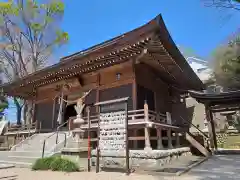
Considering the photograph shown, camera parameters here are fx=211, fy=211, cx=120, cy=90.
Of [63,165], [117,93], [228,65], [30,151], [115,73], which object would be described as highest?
[228,65]

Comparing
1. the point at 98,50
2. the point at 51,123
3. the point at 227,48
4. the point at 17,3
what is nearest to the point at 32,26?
the point at 17,3

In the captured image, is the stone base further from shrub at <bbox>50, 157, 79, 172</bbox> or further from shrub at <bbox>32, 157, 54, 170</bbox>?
shrub at <bbox>32, 157, 54, 170</bbox>

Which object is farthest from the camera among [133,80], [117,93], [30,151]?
[117,93]

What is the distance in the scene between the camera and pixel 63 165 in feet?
23.4

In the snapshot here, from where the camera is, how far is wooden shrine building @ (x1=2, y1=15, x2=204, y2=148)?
8414 millimetres

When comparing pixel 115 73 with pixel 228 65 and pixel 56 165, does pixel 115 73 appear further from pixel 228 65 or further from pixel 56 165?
pixel 228 65

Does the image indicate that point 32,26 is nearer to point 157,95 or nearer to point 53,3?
point 53,3

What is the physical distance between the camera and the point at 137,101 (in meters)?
9.95

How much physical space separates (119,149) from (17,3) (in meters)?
20.3

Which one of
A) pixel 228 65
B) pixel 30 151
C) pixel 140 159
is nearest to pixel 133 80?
pixel 140 159

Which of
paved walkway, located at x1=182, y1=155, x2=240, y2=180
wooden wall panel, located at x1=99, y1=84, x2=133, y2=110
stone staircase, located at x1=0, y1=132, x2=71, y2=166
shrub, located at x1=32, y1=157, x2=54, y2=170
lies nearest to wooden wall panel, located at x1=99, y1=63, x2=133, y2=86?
wooden wall panel, located at x1=99, y1=84, x2=133, y2=110

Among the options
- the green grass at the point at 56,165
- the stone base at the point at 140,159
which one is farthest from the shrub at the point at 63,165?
the stone base at the point at 140,159

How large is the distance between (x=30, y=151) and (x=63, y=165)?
11.6ft

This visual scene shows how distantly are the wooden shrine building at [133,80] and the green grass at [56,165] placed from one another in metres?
2.32
